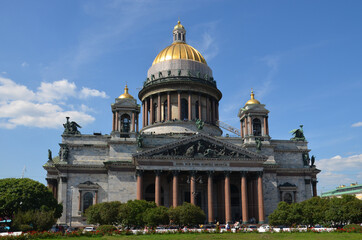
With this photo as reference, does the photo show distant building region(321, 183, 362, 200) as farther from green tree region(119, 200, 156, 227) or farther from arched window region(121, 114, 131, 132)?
green tree region(119, 200, 156, 227)

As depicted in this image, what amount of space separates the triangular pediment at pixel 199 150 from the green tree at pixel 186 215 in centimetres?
1499

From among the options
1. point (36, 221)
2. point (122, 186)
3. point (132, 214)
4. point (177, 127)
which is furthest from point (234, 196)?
point (36, 221)

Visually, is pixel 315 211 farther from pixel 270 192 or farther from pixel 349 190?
pixel 349 190

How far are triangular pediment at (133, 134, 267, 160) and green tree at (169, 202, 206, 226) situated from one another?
49.2 feet

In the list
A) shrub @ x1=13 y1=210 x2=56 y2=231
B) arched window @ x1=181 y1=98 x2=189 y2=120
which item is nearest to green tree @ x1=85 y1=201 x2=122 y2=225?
shrub @ x1=13 y1=210 x2=56 y2=231

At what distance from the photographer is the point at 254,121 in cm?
7200

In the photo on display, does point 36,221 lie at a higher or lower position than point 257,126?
lower

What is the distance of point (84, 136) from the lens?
6781cm

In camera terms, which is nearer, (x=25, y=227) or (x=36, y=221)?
(x=25, y=227)

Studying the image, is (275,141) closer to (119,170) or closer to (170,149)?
(170,149)

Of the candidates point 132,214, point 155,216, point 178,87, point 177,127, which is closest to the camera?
point 155,216

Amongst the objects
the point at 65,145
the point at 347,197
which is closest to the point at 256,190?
the point at 347,197

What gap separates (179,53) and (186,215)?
44667 millimetres

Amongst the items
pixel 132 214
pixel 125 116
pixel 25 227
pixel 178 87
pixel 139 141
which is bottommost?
pixel 25 227
